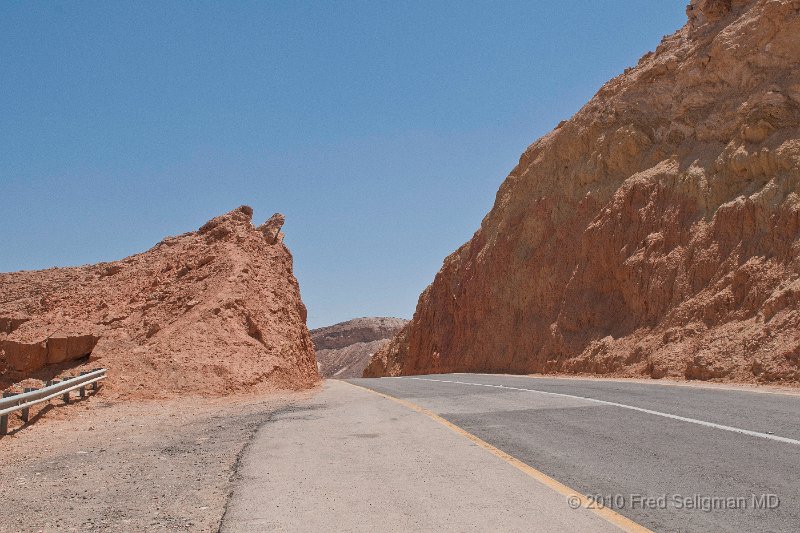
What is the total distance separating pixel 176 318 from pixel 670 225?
19.9 meters

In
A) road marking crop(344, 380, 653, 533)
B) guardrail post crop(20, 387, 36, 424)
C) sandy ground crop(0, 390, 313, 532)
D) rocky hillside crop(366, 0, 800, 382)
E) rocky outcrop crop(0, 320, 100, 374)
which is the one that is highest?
rocky hillside crop(366, 0, 800, 382)

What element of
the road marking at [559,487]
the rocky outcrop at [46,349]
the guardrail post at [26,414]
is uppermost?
the rocky outcrop at [46,349]

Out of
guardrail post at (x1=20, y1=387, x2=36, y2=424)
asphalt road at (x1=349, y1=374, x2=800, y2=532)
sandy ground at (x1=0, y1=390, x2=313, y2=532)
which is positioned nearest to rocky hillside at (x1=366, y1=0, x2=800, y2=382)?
asphalt road at (x1=349, y1=374, x2=800, y2=532)

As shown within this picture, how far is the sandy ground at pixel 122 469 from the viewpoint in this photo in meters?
5.25

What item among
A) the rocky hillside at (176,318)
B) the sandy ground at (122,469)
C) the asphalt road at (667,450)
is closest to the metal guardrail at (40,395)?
the sandy ground at (122,469)

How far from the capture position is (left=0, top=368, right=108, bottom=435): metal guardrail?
1067 centimetres

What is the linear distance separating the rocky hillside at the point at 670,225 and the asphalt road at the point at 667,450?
9.22m

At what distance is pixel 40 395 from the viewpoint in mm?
13172

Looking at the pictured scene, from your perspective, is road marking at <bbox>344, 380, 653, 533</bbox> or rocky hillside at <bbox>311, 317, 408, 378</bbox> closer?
road marking at <bbox>344, 380, 653, 533</bbox>

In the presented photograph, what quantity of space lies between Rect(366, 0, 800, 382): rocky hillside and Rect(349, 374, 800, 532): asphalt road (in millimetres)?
9221

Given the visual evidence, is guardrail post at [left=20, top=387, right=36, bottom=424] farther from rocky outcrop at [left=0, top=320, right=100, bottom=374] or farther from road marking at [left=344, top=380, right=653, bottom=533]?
road marking at [left=344, top=380, right=653, bottom=533]

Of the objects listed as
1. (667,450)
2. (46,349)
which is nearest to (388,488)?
(667,450)

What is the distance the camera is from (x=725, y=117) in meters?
27.6

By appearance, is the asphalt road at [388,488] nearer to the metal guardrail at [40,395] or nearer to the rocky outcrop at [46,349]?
the metal guardrail at [40,395]
